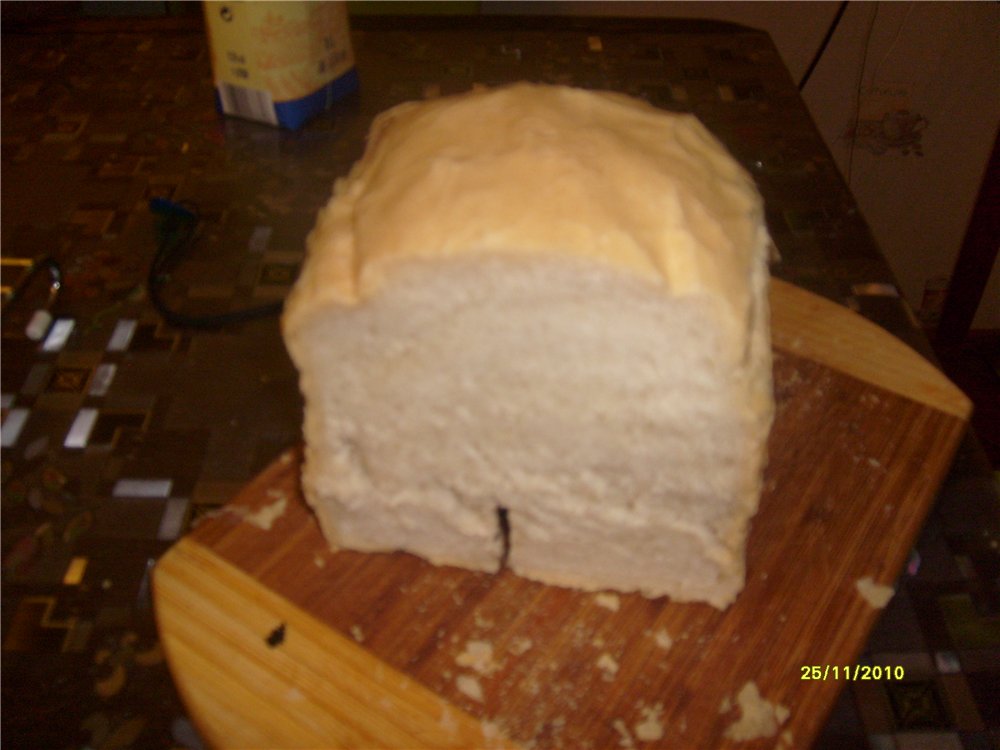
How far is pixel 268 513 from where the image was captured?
112 centimetres

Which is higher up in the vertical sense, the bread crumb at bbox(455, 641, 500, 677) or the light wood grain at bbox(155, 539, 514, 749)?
the bread crumb at bbox(455, 641, 500, 677)

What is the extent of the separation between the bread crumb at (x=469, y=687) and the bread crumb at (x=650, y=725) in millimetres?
175

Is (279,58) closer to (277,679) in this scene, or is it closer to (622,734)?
(277,679)

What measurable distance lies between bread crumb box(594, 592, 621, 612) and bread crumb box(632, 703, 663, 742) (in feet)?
0.46

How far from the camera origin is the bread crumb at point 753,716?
3.01 feet

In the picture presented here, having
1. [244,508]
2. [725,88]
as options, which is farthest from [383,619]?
[725,88]

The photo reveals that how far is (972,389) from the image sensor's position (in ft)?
7.60

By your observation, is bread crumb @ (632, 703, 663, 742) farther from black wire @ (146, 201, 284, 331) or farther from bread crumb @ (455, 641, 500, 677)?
black wire @ (146, 201, 284, 331)

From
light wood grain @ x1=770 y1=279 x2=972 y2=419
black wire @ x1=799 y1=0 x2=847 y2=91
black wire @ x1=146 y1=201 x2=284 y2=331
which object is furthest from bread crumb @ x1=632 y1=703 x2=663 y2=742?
black wire @ x1=799 y1=0 x2=847 y2=91

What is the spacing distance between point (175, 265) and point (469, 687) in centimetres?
107

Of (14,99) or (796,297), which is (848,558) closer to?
(796,297)

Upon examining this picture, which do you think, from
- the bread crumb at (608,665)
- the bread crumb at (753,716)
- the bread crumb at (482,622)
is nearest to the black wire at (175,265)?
the bread crumb at (482,622)

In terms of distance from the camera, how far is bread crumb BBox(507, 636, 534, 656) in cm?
99

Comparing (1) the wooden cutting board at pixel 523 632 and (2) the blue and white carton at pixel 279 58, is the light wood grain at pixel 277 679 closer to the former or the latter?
(1) the wooden cutting board at pixel 523 632
